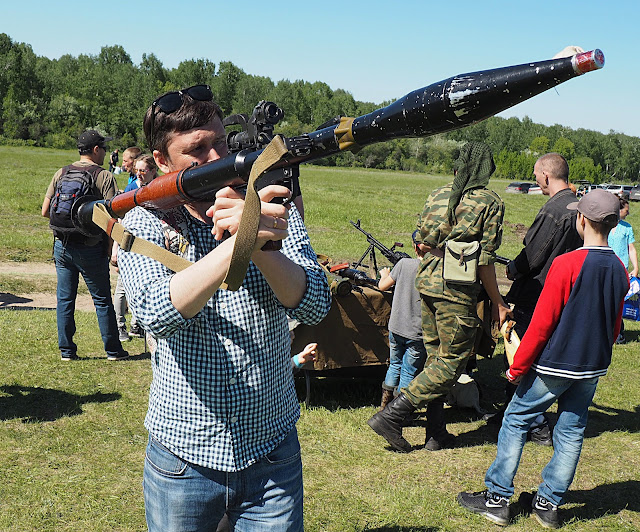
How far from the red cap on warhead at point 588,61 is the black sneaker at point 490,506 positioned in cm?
381

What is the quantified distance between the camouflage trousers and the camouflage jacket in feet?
0.32

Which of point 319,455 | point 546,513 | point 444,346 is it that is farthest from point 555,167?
point 319,455

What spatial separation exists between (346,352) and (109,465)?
7.57 feet

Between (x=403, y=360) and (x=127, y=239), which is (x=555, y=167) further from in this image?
(x=127, y=239)

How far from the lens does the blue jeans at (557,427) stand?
14.1 feet

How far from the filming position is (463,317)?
5.17m

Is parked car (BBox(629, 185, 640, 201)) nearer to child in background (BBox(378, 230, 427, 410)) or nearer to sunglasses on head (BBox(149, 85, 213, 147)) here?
child in background (BBox(378, 230, 427, 410))

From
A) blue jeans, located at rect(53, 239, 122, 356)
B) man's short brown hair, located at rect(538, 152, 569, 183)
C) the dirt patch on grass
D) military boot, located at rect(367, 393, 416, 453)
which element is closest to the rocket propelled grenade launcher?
military boot, located at rect(367, 393, 416, 453)

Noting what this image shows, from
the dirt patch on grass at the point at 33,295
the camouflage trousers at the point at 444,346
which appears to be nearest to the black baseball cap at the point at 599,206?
the camouflage trousers at the point at 444,346

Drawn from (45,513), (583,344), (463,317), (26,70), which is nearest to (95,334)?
(45,513)

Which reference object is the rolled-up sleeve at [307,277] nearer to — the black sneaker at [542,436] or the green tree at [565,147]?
the black sneaker at [542,436]

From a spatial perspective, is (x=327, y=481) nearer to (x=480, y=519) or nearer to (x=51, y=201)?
(x=480, y=519)

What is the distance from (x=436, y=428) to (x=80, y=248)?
418 cm

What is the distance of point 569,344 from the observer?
13.7ft
